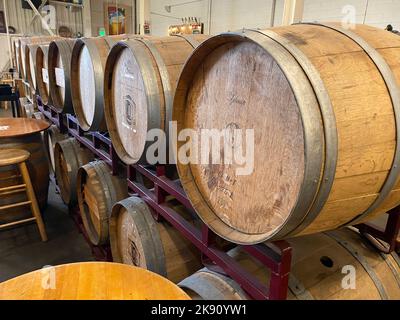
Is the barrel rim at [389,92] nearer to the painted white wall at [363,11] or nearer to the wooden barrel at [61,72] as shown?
the wooden barrel at [61,72]

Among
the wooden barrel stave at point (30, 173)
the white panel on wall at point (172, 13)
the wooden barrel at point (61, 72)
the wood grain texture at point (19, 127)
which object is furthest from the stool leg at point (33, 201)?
the white panel on wall at point (172, 13)

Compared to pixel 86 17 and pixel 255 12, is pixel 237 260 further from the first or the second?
pixel 86 17

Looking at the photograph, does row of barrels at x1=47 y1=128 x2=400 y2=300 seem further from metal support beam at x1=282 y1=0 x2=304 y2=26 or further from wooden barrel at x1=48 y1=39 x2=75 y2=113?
metal support beam at x1=282 y1=0 x2=304 y2=26

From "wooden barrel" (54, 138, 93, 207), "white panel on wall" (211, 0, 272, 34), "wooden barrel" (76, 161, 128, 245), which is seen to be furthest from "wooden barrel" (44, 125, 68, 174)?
"white panel on wall" (211, 0, 272, 34)

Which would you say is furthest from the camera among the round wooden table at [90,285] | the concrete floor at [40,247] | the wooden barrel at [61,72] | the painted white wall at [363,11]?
the painted white wall at [363,11]

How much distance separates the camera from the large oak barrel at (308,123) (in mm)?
839

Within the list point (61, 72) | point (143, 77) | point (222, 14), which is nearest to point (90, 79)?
point (61, 72)

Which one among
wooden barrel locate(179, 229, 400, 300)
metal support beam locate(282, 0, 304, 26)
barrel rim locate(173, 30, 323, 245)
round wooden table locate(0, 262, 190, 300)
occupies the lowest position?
wooden barrel locate(179, 229, 400, 300)

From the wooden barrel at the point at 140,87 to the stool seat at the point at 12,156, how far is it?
147 centimetres

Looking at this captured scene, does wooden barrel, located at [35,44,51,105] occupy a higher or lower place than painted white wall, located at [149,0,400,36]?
lower

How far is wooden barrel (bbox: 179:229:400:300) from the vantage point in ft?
4.27

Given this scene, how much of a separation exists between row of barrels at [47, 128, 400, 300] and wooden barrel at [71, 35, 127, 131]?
0.53 metres

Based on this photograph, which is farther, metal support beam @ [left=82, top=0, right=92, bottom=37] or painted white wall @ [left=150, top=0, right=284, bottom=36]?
metal support beam @ [left=82, top=0, right=92, bottom=37]

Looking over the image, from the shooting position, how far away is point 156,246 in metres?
1.76
